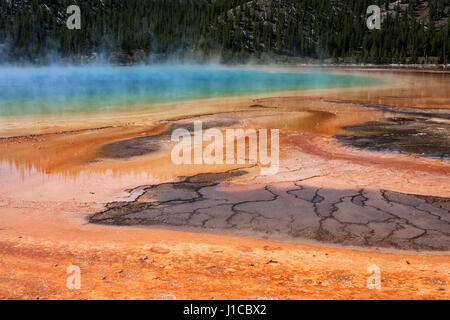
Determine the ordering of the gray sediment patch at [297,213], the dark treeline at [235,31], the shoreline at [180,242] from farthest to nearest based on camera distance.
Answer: the dark treeline at [235,31], the gray sediment patch at [297,213], the shoreline at [180,242]

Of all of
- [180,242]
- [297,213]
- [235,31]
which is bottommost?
[180,242]

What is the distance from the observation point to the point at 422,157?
12.5m

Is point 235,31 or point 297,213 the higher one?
point 235,31

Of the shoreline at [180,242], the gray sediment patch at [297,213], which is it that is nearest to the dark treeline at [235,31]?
the shoreline at [180,242]

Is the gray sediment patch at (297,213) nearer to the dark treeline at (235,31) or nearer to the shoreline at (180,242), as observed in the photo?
the shoreline at (180,242)

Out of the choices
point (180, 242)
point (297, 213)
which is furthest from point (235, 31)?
point (180, 242)

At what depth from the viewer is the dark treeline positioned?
318 ft

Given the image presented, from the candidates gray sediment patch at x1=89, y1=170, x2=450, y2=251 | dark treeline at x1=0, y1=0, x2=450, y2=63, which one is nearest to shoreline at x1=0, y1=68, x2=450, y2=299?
gray sediment patch at x1=89, y1=170, x2=450, y2=251

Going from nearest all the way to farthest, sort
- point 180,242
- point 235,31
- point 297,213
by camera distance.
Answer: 1. point 180,242
2. point 297,213
3. point 235,31

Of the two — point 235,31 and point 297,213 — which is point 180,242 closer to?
point 297,213

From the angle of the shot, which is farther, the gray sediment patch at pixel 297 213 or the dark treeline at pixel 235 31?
the dark treeline at pixel 235 31

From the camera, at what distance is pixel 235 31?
12075 cm

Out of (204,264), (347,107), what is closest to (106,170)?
(204,264)

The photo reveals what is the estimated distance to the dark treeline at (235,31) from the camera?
96875mm
